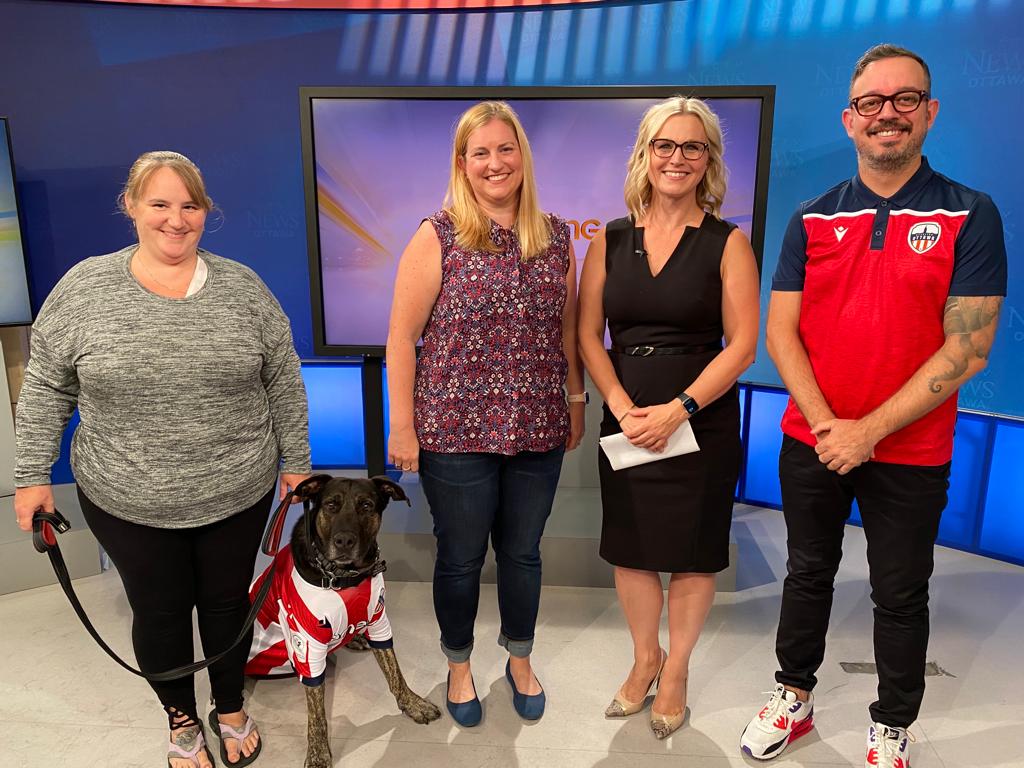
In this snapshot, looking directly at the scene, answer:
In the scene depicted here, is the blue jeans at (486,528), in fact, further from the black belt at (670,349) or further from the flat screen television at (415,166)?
the flat screen television at (415,166)


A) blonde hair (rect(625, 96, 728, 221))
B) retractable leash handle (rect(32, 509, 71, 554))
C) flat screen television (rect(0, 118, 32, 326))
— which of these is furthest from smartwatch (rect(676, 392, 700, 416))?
flat screen television (rect(0, 118, 32, 326))

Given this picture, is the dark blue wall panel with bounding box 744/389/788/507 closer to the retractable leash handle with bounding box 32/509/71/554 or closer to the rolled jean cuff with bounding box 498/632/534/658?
the rolled jean cuff with bounding box 498/632/534/658

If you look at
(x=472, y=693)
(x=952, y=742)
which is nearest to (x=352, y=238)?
(x=472, y=693)

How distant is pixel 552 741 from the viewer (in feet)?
7.34

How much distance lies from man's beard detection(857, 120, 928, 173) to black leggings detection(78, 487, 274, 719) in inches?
72.0

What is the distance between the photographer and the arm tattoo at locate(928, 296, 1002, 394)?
5.70ft

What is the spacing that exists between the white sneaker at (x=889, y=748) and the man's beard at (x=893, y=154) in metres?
1.54

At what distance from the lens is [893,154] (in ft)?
5.77

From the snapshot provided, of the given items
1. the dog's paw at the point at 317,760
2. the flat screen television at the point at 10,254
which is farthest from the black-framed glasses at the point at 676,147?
the flat screen television at the point at 10,254

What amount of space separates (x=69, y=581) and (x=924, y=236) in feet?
7.75

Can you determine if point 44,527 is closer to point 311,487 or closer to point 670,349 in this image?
point 311,487

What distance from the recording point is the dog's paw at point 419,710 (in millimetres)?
2314

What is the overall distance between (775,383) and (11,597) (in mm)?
4072

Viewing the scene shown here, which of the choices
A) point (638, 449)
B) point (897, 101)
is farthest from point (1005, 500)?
point (897, 101)
